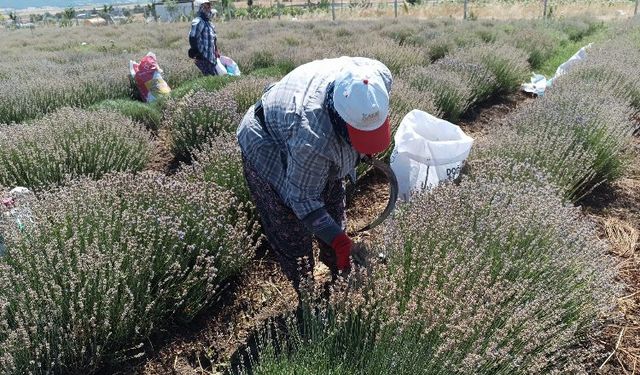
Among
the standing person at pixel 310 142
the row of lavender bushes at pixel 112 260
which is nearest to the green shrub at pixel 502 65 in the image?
the row of lavender bushes at pixel 112 260

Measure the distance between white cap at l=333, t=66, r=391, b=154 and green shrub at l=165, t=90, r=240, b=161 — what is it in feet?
8.47

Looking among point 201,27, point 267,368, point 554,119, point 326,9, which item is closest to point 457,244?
point 267,368

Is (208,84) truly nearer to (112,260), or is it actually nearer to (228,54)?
(228,54)

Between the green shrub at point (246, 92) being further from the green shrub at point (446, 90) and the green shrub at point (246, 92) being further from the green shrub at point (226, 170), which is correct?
the green shrub at point (226, 170)

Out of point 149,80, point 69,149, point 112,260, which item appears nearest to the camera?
point 112,260

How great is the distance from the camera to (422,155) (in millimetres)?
3275

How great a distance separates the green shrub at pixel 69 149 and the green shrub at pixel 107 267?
3.08 feet

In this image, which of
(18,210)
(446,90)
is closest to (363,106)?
(18,210)

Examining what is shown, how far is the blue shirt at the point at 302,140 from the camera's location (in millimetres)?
1887

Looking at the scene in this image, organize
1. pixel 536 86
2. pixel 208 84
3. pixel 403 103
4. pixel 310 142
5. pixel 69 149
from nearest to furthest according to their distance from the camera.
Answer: pixel 310 142 → pixel 69 149 → pixel 403 103 → pixel 208 84 → pixel 536 86

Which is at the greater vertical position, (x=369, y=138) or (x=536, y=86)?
(x=369, y=138)

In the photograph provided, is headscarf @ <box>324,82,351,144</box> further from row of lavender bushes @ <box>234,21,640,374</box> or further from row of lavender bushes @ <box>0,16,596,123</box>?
row of lavender bushes @ <box>0,16,596,123</box>

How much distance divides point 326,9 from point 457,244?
1349 inches

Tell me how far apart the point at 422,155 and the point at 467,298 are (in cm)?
174
